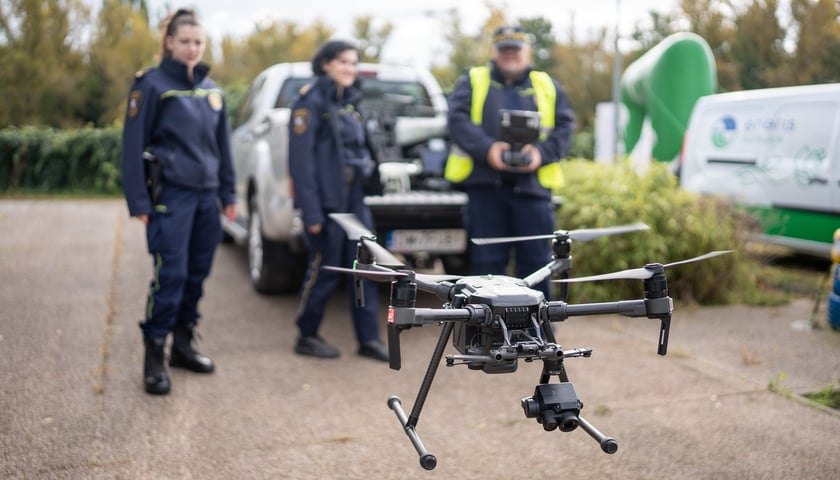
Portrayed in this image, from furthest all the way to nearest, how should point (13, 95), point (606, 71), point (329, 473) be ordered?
Answer: point (606, 71), point (13, 95), point (329, 473)

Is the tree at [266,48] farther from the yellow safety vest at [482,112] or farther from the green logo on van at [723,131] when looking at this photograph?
the yellow safety vest at [482,112]

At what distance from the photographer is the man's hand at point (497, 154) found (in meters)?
5.06

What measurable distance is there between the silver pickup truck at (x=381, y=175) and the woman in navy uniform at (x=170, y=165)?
1290 mm

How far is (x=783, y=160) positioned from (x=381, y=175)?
461cm

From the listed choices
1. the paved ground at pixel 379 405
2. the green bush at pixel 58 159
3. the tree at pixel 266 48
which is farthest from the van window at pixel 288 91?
the tree at pixel 266 48

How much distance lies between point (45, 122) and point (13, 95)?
1.21 feet

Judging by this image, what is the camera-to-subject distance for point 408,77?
7.70m

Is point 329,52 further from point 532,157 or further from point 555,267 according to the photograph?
point 555,267

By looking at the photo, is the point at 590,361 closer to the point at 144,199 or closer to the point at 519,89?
the point at 519,89

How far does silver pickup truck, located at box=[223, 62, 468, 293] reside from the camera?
19.8 ft

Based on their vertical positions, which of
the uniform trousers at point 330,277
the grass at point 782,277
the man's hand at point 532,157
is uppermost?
the man's hand at point 532,157

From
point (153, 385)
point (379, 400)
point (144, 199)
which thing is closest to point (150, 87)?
point (144, 199)

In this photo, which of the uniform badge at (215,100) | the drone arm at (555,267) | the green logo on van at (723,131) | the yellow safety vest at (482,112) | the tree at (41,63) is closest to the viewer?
the drone arm at (555,267)

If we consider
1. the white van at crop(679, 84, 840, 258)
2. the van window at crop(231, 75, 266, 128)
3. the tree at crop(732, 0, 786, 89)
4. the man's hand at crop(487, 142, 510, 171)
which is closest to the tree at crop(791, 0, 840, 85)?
the tree at crop(732, 0, 786, 89)
